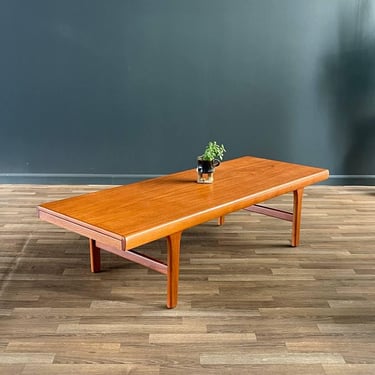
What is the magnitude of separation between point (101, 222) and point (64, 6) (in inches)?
98.9

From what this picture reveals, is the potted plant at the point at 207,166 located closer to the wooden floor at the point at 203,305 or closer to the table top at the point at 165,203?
the table top at the point at 165,203

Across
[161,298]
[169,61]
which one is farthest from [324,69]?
[161,298]

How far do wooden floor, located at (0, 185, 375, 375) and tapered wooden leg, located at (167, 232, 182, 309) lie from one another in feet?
0.18

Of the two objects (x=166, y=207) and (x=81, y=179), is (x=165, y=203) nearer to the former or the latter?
(x=166, y=207)

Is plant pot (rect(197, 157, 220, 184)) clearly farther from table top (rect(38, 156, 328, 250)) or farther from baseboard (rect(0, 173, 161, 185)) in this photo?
baseboard (rect(0, 173, 161, 185))

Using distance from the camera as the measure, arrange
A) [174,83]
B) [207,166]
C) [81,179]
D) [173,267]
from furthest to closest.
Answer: [81,179], [174,83], [207,166], [173,267]

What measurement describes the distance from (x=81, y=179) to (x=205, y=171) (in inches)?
75.6

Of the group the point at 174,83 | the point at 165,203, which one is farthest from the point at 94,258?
the point at 174,83

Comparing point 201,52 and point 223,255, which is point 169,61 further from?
point 223,255

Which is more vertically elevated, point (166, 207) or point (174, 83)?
point (174, 83)

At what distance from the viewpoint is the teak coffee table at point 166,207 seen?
1.90m

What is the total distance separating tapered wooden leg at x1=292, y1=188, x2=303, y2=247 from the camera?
2.69 meters

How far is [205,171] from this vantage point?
8.07 feet

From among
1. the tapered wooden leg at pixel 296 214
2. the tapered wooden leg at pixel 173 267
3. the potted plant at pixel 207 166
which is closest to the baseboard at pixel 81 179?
the tapered wooden leg at pixel 296 214
